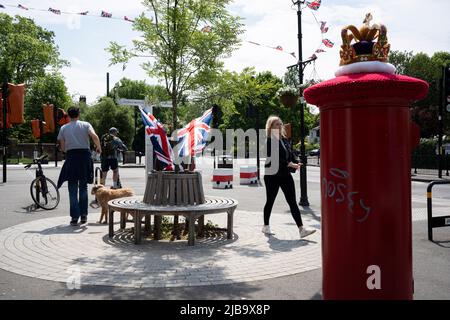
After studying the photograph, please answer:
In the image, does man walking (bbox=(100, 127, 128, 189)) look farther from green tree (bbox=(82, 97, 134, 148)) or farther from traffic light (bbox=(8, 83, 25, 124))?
green tree (bbox=(82, 97, 134, 148))

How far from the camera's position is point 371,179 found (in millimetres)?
2414

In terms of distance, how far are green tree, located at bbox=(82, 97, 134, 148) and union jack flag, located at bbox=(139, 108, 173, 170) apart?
4105 centimetres

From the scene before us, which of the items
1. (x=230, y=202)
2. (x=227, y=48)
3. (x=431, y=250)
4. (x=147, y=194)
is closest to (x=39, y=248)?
(x=147, y=194)

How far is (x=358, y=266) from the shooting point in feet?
8.10

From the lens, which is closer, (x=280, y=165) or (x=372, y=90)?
(x=372, y=90)

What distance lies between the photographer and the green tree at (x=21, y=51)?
45188 mm

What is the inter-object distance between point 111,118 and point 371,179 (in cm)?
4597

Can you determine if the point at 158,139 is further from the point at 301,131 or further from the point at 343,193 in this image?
the point at 301,131

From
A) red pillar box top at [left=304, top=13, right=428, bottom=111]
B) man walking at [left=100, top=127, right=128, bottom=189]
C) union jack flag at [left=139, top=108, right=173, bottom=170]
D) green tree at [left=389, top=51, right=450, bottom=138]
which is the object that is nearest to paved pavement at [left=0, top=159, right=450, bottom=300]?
union jack flag at [left=139, top=108, right=173, bottom=170]

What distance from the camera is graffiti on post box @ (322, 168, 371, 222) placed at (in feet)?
7.98

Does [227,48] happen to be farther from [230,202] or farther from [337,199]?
[337,199]

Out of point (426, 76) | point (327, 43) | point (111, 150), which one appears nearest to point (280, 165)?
point (327, 43)

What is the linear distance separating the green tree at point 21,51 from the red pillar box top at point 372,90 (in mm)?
47324
